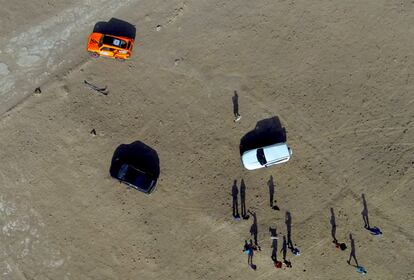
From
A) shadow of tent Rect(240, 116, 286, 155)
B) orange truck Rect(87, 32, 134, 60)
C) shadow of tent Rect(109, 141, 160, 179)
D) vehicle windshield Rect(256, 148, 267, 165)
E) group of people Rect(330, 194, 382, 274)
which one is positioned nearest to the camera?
vehicle windshield Rect(256, 148, 267, 165)

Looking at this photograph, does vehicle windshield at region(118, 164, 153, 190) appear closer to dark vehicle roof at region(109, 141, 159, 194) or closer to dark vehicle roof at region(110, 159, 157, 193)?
dark vehicle roof at region(110, 159, 157, 193)

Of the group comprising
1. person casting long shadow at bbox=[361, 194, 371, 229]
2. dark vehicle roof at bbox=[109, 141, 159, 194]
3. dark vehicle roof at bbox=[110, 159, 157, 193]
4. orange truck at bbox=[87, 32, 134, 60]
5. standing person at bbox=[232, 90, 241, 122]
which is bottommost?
person casting long shadow at bbox=[361, 194, 371, 229]

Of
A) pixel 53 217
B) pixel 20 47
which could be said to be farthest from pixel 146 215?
pixel 20 47

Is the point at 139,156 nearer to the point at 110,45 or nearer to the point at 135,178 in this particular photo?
the point at 135,178

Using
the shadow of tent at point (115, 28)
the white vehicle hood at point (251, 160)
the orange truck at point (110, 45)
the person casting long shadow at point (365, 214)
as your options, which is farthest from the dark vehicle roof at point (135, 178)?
the person casting long shadow at point (365, 214)

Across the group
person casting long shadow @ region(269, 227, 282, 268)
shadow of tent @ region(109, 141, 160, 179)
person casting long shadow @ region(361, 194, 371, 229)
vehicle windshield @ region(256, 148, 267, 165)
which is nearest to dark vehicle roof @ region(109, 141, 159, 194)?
shadow of tent @ region(109, 141, 160, 179)

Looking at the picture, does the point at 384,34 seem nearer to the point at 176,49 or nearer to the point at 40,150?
the point at 176,49

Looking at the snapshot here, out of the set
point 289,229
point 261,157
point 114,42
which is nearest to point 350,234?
point 289,229
